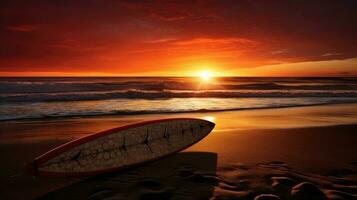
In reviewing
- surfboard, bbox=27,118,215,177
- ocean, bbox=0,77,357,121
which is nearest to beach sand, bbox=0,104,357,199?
surfboard, bbox=27,118,215,177

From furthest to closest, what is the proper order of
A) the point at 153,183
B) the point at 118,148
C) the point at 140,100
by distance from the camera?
the point at 140,100
the point at 118,148
the point at 153,183

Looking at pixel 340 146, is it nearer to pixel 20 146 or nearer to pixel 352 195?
pixel 352 195

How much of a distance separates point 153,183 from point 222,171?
1.05 metres

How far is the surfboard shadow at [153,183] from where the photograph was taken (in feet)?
10.4

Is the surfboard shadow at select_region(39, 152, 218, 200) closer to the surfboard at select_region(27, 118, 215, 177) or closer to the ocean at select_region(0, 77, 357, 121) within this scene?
the surfboard at select_region(27, 118, 215, 177)

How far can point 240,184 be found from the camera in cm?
351

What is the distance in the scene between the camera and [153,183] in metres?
3.50

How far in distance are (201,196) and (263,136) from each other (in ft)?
12.1

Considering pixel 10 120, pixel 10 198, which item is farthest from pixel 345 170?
pixel 10 120

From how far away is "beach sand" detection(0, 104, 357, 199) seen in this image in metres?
3.24

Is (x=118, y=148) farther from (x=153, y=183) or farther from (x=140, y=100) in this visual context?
(x=140, y=100)

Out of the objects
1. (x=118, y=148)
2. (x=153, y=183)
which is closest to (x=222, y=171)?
(x=153, y=183)

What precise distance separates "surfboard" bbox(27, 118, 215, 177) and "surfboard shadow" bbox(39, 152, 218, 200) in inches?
5.2

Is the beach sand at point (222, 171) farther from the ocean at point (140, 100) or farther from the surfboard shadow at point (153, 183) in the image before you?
the ocean at point (140, 100)
